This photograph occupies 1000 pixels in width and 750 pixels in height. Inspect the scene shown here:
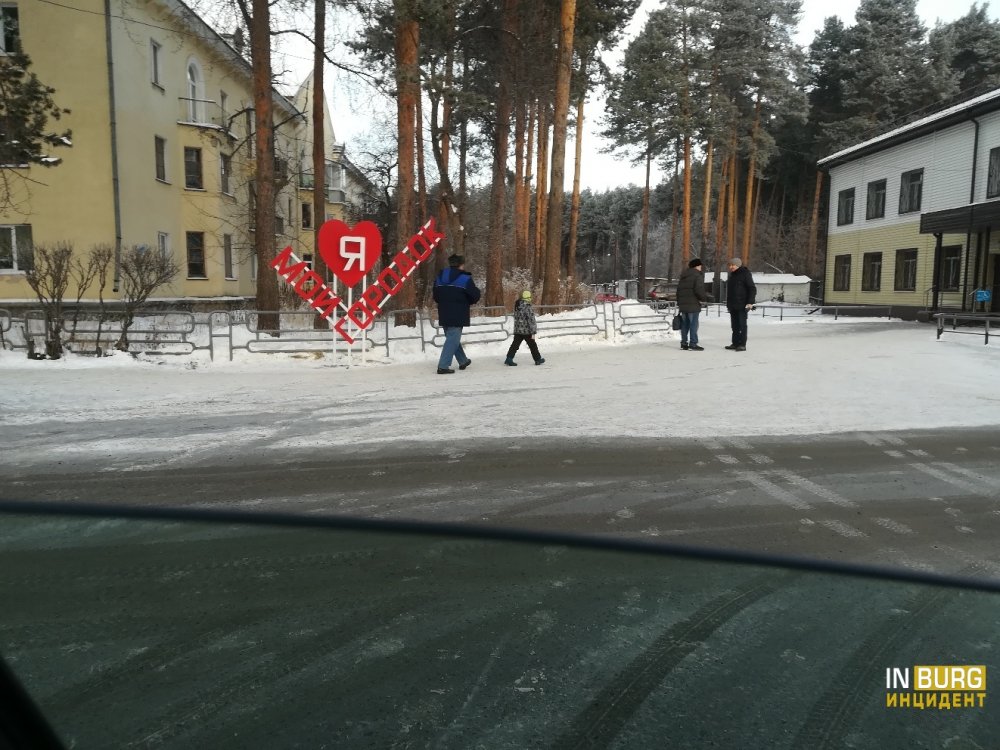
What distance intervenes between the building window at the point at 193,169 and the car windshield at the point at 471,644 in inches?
1034

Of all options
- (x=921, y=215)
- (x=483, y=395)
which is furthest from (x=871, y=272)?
(x=483, y=395)

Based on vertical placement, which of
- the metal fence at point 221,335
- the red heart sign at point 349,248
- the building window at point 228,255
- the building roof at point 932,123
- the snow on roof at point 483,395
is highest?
the building roof at point 932,123

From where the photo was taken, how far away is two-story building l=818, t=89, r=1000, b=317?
24312 millimetres

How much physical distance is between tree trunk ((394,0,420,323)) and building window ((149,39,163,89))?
40.8 feet

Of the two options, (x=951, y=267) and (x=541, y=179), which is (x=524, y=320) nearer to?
(x=541, y=179)

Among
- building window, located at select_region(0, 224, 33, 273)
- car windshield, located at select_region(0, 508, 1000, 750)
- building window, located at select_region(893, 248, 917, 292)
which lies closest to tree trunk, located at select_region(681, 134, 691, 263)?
building window, located at select_region(893, 248, 917, 292)

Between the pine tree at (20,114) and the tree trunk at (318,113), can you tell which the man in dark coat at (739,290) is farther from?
the pine tree at (20,114)

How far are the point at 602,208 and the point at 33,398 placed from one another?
340 ft

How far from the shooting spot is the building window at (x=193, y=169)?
2681 cm

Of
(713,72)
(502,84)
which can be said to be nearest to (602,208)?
(713,72)

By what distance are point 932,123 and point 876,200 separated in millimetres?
5242

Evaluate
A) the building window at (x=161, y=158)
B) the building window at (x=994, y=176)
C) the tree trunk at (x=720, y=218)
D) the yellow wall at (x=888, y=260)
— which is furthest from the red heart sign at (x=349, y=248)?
the tree trunk at (x=720, y=218)

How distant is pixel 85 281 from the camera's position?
1324 centimetres

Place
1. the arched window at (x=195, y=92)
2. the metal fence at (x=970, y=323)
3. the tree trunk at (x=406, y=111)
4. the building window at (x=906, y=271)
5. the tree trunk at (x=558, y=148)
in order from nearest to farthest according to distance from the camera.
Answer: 1. the tree trunk at (x=406, y=111)
2. the metal fence at (x=970, y=323)
3. the tree trunk at (x=558, y=148)
4. the arched window at (x=195, y=92)
5. the building window at (x=906, y=271)
